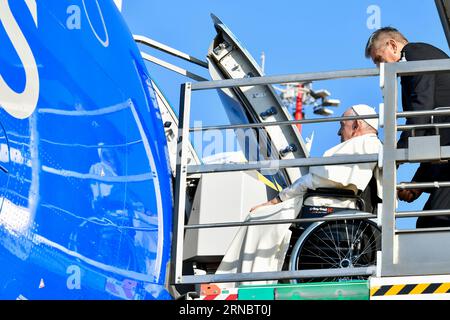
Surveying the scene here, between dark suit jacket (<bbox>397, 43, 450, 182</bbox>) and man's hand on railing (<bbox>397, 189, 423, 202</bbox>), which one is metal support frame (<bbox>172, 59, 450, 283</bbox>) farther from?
man's hand on railing (<bbox>397, 189, 423, 202</bbox>)

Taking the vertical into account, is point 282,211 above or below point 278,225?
above

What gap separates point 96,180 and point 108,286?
52cm

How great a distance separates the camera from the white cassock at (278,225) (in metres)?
6.71

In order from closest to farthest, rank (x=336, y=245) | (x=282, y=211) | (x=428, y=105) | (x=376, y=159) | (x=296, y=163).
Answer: (x=376, y=159) → (x=296, y=163) → (x=428, y=105) → (x=336, y=245) → (x=282, y=211)

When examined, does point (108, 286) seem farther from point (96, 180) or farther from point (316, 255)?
point (316, 255)

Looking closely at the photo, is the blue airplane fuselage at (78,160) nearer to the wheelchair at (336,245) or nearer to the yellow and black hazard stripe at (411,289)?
the wheelchair at (336,245)

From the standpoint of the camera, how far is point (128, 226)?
18.0 feet

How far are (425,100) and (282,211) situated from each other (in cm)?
126

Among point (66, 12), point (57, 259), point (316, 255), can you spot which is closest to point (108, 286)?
point (57, 259)

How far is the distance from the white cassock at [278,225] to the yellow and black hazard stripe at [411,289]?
1.57m

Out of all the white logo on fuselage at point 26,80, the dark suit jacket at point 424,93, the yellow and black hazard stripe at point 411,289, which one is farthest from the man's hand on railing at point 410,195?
the white logo on fuselage at point 26,80

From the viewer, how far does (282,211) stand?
6855 mm

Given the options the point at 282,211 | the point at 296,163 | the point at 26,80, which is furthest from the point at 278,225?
the point at 26,80

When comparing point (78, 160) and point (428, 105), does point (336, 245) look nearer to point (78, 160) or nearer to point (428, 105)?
point (428, 105)
